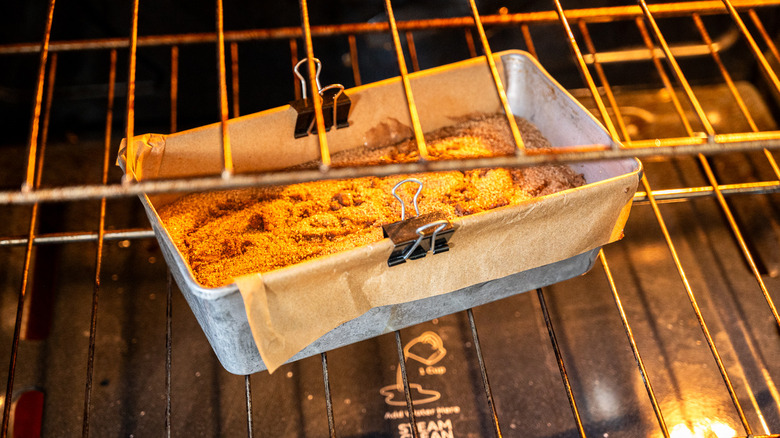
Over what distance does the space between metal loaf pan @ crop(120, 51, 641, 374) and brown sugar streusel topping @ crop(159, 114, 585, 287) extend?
0.05 m

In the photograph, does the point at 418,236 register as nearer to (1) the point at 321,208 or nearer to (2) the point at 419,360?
(1) the point at 321,208

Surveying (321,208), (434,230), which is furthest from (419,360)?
(434,230)

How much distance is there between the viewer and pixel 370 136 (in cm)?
121

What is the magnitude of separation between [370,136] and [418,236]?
49cm

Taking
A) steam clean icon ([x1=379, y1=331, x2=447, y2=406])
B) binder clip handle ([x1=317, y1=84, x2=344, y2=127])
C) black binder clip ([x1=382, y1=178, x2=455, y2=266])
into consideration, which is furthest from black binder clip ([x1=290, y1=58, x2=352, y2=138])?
steam clean icon ([x1=379, y1=331, x2=447, y2=406])

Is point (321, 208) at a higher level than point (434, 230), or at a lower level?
higher

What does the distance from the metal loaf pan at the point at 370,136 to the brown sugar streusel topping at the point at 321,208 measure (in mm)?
53

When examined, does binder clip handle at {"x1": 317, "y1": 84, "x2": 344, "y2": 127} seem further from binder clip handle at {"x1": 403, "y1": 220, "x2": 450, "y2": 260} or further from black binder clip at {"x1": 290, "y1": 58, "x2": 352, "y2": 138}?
binder clip handle at {"x1": 403, "y1": 220, "x2": 450, "y2": 260}

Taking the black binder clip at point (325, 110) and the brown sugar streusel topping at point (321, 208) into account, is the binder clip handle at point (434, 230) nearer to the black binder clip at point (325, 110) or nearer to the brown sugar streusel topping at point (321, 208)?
the brown sugar streusel topping at point (321, 208)

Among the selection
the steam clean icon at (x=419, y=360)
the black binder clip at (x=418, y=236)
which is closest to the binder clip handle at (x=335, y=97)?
the black binder clip at (x=418, y=236)

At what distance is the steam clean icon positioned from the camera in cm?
121

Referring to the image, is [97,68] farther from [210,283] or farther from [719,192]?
[719,192]

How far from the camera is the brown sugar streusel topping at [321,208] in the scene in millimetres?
994

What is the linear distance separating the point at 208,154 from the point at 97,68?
1051 mm
